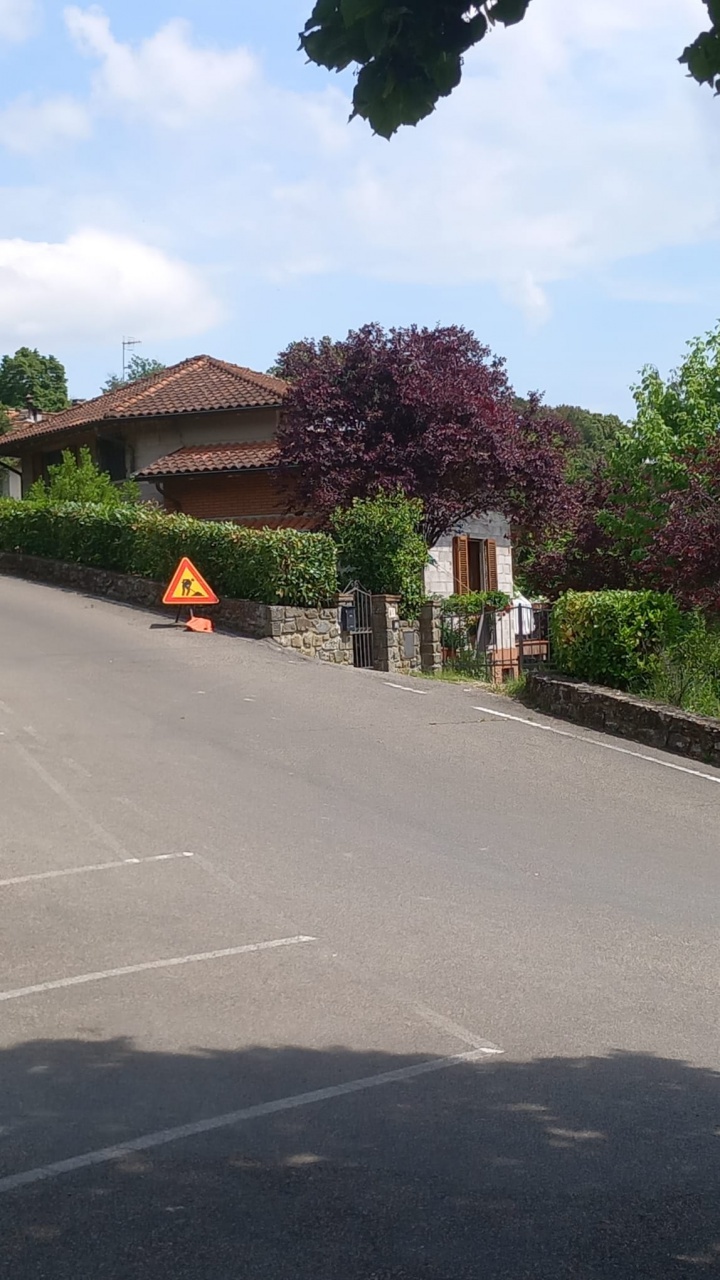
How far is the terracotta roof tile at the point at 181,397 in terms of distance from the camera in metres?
34.1

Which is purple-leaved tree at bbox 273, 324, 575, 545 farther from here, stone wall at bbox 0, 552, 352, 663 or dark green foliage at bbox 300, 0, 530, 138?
dark green foliage at bbox 300, 0, 530, 138

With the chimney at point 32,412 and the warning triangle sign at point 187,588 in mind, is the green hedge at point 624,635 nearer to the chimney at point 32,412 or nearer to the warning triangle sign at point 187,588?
the warning triangle sign at point 187,588

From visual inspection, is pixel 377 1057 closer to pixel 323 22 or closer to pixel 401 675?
pixel 323 22

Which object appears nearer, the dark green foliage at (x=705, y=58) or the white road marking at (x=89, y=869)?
the dark green foliage at (x=705, y=58)

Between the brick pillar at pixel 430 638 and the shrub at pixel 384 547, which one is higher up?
the shrub at pixel 384 547

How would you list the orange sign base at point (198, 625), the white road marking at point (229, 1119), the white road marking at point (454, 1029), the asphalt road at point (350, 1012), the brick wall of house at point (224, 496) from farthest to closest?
the brick wall of house at point (224, 496) → the orange sign base at point (198, 625) → the white road marking at point (454, 1029) → the white road marking at point (229, 1119) → the asphalt road at point (350, 1012)

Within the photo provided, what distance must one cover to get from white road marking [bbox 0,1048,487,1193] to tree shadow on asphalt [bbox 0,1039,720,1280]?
54 millimetres

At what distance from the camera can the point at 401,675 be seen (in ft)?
71.4

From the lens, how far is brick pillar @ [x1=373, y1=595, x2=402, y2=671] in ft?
76.0

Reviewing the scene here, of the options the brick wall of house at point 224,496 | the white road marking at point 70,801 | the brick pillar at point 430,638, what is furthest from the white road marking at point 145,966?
the brick wall of house at point 224,496

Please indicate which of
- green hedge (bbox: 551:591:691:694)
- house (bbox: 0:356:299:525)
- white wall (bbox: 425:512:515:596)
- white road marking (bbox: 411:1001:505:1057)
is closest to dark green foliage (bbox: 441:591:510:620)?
white wall (bbox: 425:512:515:596)

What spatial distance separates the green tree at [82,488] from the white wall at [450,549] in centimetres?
725

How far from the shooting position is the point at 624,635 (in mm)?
18469

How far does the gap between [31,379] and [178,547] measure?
48257 millimetres
